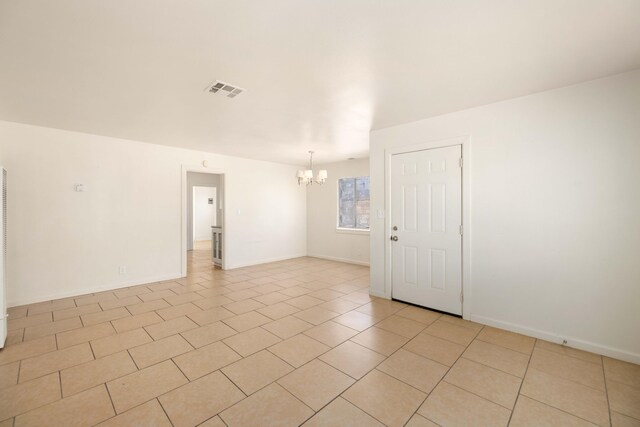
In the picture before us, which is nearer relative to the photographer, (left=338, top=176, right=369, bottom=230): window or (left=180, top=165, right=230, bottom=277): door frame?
(left=180, top=165, right=230, bottom=277): door frame

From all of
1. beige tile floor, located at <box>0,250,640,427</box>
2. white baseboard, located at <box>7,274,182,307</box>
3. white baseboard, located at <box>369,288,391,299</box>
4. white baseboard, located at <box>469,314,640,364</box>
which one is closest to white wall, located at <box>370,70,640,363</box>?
white baseboard, located at <box>469,314,640,364</box>

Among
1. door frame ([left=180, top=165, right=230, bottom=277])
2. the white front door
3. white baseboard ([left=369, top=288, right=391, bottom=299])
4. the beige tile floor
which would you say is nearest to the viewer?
the beige tile floor

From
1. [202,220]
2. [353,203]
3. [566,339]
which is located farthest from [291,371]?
[202,220]

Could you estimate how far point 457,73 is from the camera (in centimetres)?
242

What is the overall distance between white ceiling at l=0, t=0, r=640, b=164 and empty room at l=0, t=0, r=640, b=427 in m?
0.02

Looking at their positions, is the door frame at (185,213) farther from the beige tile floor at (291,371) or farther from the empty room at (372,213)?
the beige tile floor at (291,371)

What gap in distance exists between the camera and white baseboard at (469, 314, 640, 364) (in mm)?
2396

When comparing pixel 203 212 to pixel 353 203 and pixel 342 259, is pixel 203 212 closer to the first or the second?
pixel 342 259

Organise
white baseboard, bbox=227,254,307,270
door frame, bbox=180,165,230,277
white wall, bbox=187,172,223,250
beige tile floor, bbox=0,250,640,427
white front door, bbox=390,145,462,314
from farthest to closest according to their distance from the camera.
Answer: white wall, bbox=187,172,223,250 → white baseboard, bbox=227,254,307,270 → door frame, bbox=180,165,230,277 → white front door, bbox=390,145,462,314 → beige tile floor, bbox=0,250,640,427

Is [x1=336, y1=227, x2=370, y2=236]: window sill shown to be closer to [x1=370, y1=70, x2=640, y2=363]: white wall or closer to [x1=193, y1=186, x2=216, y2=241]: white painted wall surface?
[x1=370, y1=70, x2=640, y2=363]: white wall

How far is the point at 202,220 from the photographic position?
38.1ft

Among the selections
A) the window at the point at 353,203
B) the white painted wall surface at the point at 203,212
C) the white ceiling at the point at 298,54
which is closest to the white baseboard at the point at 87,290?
the white ceiling at the point at 298,54

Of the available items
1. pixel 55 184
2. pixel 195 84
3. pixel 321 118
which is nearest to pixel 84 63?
pixel 195 84

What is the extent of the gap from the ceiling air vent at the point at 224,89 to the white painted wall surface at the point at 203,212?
9471 millimetres
